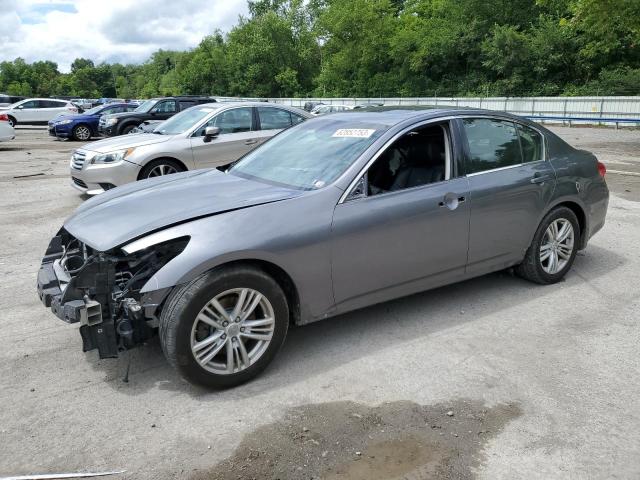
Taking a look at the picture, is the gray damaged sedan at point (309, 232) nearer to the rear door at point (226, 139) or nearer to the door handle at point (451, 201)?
the door handle at point (451, 201)

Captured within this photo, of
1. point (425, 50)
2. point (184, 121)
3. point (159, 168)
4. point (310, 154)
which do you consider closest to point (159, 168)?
point (159, 168)

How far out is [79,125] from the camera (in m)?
22.4

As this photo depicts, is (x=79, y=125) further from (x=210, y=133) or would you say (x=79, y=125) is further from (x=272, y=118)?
(x=210, y=133)

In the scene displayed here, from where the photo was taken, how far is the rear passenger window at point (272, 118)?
33.1 feet

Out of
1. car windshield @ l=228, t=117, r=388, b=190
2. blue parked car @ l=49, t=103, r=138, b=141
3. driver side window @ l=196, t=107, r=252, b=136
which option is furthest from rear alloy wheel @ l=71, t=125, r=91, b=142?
car windshield @ l=228, t=117, r=388, b=190

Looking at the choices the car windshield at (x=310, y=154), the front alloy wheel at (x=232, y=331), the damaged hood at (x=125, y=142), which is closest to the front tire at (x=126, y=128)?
the damaged hood at (x=125, y=142)

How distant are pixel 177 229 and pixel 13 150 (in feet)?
60.1

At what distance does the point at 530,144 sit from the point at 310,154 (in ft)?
6.86

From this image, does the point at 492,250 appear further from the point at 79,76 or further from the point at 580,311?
the point at 79,76

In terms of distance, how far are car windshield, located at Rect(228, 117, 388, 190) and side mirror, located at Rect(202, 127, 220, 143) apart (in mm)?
4184

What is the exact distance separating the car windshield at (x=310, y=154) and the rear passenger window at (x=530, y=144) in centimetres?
152

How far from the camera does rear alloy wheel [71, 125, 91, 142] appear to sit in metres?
22.4

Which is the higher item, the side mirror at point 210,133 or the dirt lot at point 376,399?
the side mirror at point 210,133

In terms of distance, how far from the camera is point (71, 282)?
10.6ft
